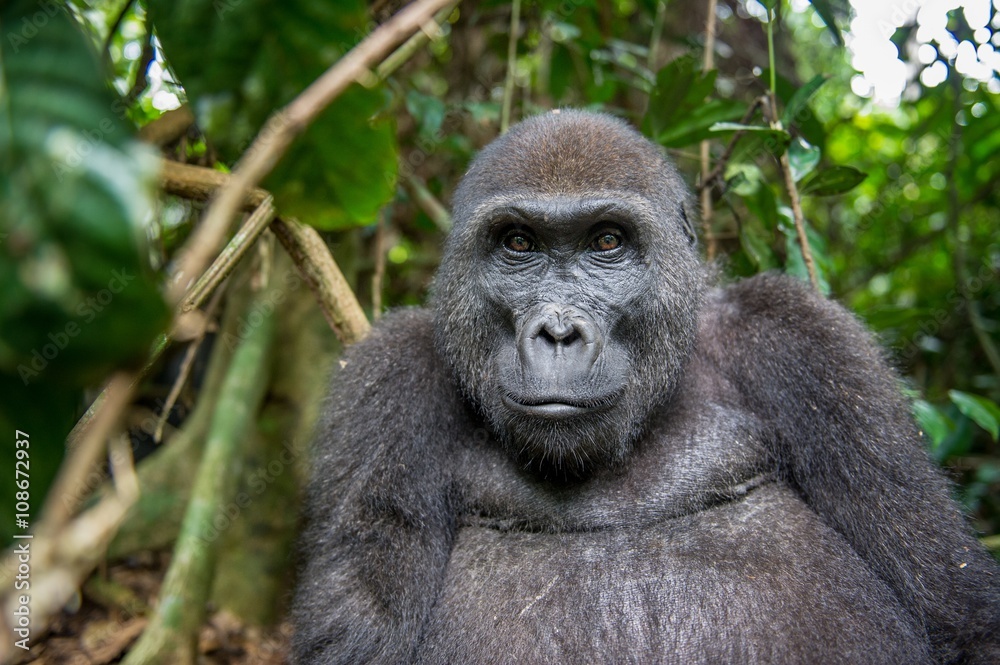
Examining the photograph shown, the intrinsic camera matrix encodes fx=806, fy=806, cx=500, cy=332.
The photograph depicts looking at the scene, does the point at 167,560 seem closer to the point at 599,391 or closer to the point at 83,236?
the point at 599,391

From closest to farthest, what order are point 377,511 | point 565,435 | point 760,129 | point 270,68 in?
point 270,68 < point 565,435 < point 377,511 < point 760,129

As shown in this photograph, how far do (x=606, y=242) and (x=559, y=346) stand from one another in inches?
24.0

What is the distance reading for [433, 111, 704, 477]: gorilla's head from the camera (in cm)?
274

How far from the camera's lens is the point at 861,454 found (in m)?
3.00

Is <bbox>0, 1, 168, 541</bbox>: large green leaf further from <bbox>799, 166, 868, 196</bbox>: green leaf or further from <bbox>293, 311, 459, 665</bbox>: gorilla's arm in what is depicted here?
<bbox>799, 166, 868, 196</bbox>: green leaf

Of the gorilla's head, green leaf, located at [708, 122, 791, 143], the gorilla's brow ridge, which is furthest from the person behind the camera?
green leaf, located at [708, 122, 791, 143]

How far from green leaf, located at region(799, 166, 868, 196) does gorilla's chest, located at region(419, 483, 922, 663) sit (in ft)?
6.08

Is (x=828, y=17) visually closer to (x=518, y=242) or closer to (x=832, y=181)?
(x=832, y=181)

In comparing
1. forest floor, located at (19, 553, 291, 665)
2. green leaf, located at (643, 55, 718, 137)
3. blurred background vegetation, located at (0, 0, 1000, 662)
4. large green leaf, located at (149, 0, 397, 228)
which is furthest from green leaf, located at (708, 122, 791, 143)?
Result: forest floor, located at (19, 553, 291, 665)

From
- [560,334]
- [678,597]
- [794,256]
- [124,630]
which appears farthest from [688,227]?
[124,630]

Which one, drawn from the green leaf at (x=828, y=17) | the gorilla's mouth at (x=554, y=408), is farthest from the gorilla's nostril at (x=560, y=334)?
the green leaf at (x=828, y=17)

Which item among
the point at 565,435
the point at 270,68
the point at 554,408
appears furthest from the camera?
the point at 565,435

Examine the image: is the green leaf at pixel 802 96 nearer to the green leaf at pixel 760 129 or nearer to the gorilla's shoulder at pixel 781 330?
the green leaf at pixel 760 129

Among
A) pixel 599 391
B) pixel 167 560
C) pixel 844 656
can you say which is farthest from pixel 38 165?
pixel 167 560
